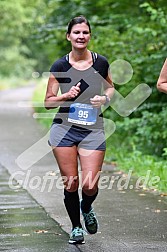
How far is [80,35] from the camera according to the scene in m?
6.19

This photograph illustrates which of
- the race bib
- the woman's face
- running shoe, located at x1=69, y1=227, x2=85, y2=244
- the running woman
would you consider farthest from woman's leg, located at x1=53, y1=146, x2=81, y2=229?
the woman's face

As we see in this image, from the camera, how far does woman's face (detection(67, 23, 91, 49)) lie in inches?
244

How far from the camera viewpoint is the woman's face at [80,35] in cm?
620

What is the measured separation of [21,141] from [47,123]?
455cm

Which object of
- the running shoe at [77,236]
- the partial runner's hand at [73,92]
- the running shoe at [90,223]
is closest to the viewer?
the partial runner's hand at [73,92]

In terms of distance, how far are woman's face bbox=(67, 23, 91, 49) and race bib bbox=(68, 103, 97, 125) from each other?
1.72ft

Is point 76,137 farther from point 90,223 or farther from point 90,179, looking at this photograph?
point 90,223

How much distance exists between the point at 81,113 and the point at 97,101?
0.63 ft

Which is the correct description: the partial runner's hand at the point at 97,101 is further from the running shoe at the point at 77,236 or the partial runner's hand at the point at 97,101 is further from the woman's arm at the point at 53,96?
the running shoe at the point at 77,236

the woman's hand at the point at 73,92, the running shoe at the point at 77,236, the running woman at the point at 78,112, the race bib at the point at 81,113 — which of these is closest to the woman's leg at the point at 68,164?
the running woman at the point at 78,112

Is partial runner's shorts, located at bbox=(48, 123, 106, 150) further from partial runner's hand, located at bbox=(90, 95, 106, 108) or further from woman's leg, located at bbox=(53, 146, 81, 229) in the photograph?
partial runner's hand, located at bbox=(90, 95, 106, 108)

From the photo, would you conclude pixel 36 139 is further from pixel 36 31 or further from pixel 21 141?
pixel 36 31

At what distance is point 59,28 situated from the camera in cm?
1570

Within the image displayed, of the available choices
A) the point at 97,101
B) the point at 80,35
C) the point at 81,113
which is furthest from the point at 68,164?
the point at 80,35
